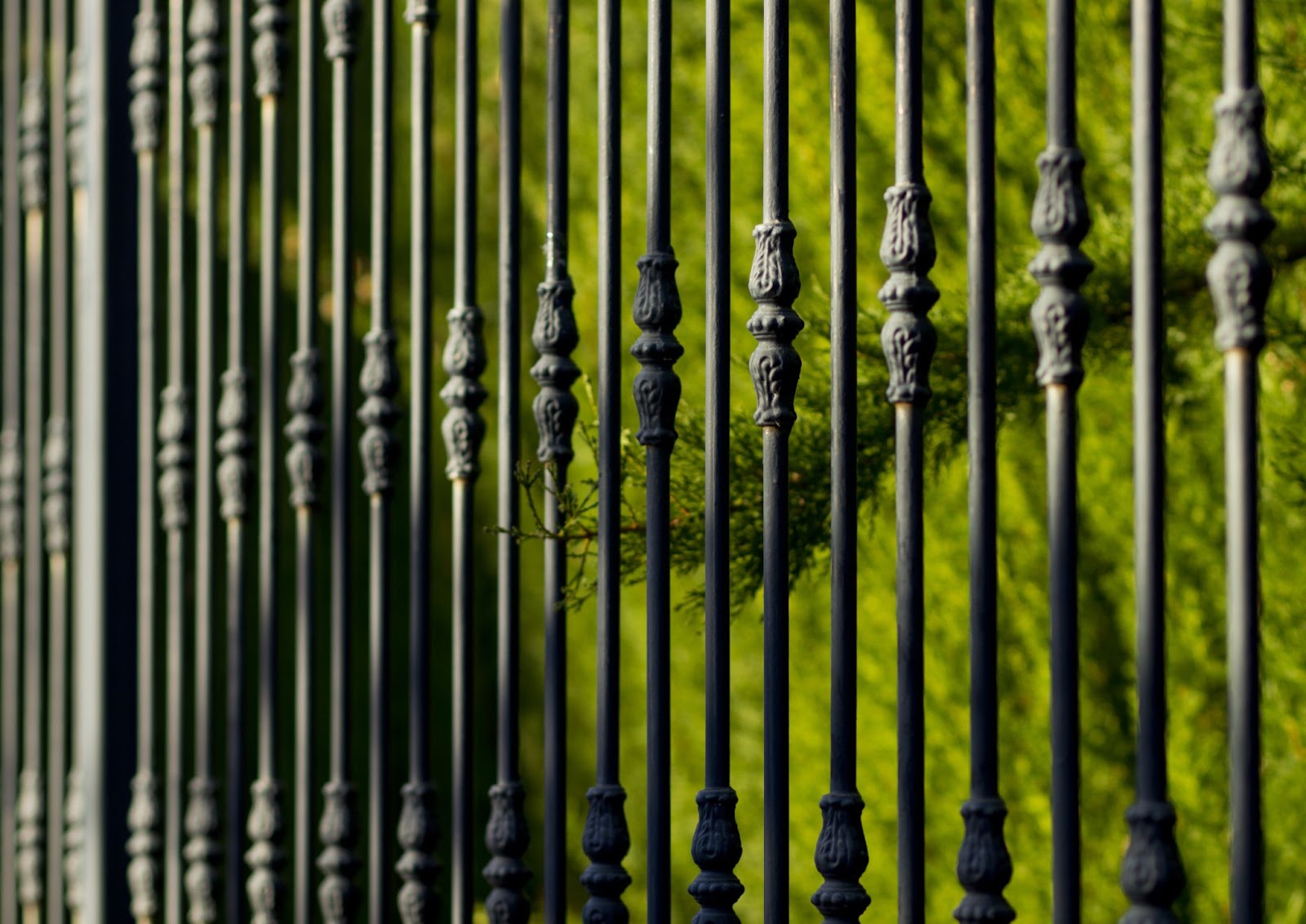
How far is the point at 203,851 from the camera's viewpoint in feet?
8.07

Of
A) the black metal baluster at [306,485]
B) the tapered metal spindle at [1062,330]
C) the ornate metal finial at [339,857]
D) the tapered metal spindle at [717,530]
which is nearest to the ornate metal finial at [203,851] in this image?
the black metal baluster at [306,485]

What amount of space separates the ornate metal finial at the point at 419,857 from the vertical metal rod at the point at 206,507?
511 millimetres

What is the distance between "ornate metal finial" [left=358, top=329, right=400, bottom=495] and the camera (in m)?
2.13

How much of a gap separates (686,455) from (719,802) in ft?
1.78

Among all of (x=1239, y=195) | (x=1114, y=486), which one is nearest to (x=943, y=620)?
(x=1114, y=486)

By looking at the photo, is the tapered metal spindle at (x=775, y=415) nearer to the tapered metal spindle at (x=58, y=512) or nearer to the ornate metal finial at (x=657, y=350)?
the ornate metal finial at (x=657, y=350)

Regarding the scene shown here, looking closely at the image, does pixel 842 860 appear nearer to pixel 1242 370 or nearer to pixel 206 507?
pixel 1242 370

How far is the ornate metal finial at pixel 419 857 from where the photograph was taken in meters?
2.03

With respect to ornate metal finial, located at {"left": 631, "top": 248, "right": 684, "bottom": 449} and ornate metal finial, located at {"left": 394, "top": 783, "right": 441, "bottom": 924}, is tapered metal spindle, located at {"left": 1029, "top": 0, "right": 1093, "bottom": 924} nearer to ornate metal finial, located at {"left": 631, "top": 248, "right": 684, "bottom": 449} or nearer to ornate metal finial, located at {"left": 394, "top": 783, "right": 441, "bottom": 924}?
ornate metal finial, located at {"left": 631, "top": 248, "right": 684, "bottom": 449}

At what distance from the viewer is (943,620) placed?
298 centimetres

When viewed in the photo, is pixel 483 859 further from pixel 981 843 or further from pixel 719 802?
pixel 981 843

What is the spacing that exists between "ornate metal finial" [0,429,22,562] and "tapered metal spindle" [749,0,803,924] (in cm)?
201

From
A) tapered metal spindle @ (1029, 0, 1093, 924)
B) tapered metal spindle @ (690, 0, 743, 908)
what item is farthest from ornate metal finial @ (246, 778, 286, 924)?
tapered metal spindle @ (1029, 0, 1093, 924)

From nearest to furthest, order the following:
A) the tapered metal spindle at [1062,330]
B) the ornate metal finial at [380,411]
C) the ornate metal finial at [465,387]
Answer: the tapered metal spindle at [1062,330]
the ornate metal finial at [465,387]
the ornate metal finial at [380,411]
